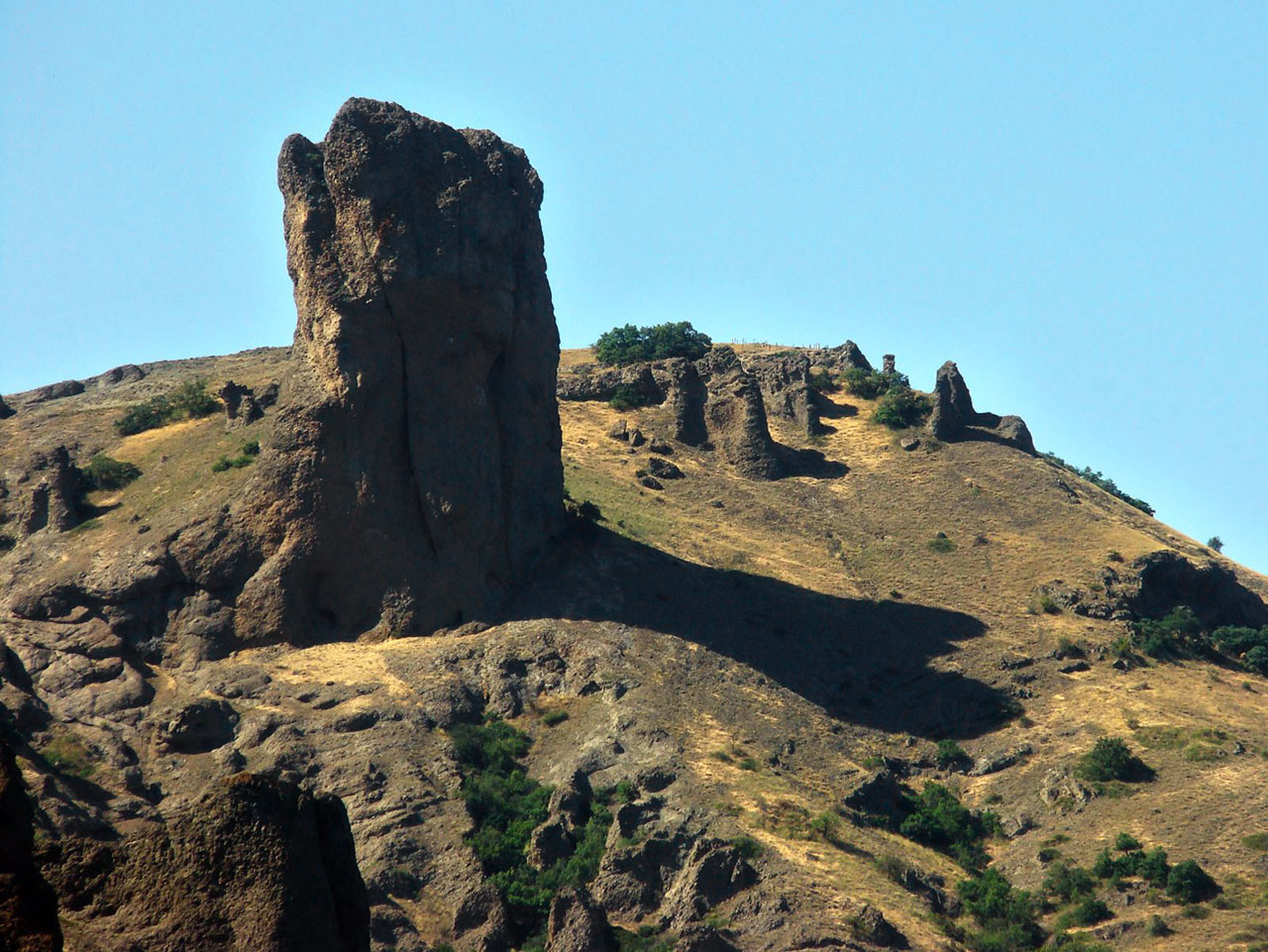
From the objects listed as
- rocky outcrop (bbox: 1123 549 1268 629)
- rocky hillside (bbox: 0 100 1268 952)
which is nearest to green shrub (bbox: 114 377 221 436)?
rocky hillside (bbox: 0 100 1268 952)

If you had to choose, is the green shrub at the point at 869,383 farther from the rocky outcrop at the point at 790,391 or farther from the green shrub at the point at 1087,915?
the green shrub at the point at 1087,915

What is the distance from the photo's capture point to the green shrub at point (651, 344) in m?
114

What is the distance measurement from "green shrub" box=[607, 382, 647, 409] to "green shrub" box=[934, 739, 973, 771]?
109ft

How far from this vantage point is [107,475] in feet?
243

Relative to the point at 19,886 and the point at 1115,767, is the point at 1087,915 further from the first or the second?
the point at 19,886

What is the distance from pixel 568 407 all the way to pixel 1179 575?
99.8ft

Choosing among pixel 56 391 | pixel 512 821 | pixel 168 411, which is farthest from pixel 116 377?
pixel 512 821

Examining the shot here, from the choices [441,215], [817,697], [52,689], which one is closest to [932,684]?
[817,697]

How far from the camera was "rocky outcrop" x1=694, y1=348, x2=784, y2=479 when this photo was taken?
87438mm

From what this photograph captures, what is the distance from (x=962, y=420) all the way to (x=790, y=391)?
841 centimetres

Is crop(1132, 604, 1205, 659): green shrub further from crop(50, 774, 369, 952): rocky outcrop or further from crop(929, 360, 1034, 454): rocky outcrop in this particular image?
crop(50, 774, 369, 952): rocky outcrop

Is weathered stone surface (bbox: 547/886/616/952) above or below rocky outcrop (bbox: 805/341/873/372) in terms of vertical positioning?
below

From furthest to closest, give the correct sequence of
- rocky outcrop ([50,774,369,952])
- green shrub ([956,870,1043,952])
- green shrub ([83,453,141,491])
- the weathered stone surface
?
green shrub ([83,453,141,491]) < green shrub ([956,870,1043,952]) < the weathered stone surface < rocky outcrop ([50,774,369,952])

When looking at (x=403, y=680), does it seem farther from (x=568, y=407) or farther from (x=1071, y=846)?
(x=568, y=407)
